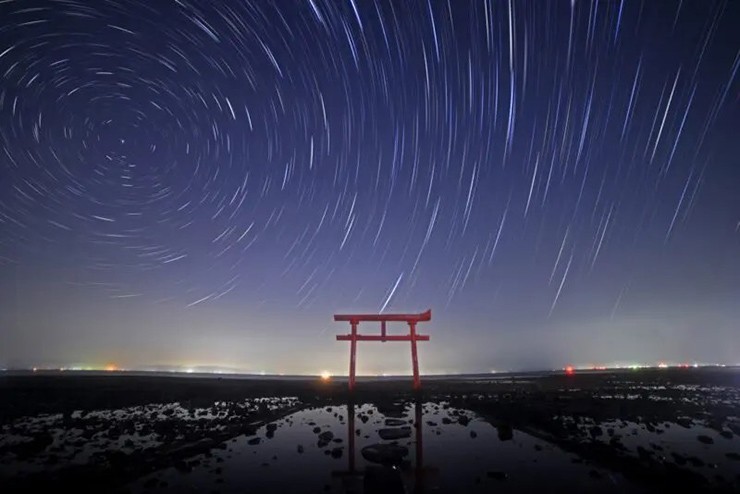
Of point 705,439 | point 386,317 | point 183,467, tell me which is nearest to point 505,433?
point 705,439

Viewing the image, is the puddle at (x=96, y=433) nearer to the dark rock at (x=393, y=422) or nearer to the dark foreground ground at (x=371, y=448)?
the dark foreground ground at (x=371, y=448)

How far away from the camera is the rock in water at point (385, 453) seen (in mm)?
10250

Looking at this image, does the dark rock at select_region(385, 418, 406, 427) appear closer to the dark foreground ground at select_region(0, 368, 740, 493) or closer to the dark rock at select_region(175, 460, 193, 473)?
the dark foreground ground at select_region(0, 368, 740, 493)

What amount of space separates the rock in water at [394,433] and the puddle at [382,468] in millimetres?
47

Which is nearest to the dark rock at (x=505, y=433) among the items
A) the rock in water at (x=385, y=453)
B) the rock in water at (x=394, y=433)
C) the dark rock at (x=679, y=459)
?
the rock in water at (x=394, y=433)

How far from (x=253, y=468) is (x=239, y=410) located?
38.9 ft

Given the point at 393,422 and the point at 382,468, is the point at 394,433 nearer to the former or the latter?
the point at 393,422

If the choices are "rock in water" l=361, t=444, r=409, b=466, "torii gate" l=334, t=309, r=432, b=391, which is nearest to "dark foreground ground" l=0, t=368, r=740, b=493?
"rock in water" l=361, t=444, r=409, b=466

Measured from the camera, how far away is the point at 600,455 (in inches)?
414

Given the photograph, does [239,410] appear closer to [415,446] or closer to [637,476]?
[415,446]

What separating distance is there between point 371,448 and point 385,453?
0.68 meters

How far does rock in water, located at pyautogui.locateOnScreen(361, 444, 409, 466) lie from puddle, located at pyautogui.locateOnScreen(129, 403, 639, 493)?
0.14 ft

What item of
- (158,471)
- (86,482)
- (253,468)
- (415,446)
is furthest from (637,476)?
(86,482)

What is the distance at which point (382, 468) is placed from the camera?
9008mm
